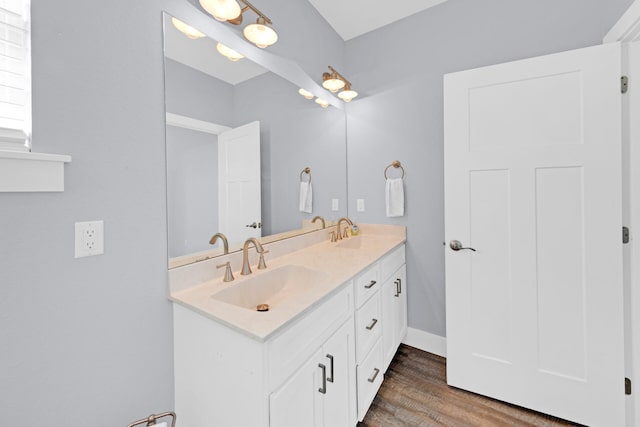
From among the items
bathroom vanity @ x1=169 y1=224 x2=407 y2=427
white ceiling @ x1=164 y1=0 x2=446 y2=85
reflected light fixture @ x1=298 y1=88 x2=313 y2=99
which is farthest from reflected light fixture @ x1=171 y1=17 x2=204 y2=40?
bathroom vanity @ x1=169 y1=224 x2=407 y2=427

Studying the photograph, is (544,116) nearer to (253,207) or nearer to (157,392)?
(253,207)

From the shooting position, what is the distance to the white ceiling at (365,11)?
2.06m

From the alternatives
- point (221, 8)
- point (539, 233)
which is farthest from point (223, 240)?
point (539, 233)

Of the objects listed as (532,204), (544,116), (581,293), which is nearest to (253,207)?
(532,204)

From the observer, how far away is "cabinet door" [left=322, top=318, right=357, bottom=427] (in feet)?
3.76

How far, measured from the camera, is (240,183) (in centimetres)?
153

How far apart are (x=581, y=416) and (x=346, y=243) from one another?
1.66m

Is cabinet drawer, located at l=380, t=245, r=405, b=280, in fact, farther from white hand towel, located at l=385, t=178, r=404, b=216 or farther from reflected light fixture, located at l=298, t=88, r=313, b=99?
reflected light fixture, located at l=298, t=88, r=313, b=99

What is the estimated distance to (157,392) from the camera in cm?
107

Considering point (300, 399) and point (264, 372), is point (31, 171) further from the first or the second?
point (300, 399)

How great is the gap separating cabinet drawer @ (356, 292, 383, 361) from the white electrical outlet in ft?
3.72

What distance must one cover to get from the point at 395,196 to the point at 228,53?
5.07 feet

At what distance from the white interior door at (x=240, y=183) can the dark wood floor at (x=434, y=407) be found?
1.27 metres

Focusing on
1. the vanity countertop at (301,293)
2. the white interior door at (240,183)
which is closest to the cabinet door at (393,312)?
the vanity countertop at (301,293)
